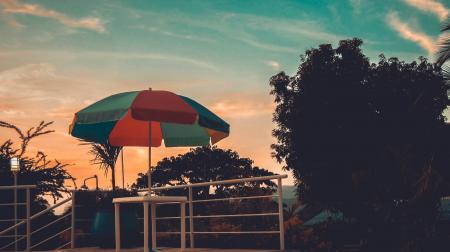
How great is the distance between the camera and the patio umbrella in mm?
6680

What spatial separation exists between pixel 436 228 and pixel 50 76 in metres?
11.3

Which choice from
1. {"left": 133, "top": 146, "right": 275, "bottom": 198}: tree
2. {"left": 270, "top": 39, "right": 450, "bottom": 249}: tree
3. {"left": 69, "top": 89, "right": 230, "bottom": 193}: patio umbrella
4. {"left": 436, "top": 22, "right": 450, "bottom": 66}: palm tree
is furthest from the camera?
{"left": 133, "top": 146, "right": 275, "bottom": 198}: tree

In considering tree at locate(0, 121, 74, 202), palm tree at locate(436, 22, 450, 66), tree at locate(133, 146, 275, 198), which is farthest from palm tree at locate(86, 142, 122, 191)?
tree at locate(133, 146, 275, 198)

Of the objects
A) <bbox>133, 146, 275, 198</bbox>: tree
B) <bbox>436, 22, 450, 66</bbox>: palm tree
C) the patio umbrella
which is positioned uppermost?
<bbox>436, 22, 450, 66</bbox>: palm tree

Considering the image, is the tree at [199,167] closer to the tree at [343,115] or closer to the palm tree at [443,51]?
the tree at [343,115]

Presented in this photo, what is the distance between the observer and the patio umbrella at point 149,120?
6.68 m

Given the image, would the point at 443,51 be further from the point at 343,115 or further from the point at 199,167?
the point at 199,167

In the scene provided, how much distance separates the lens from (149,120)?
21.7 ft

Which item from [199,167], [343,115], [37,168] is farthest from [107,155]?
[199,167]

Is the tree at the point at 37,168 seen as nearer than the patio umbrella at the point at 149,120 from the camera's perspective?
No

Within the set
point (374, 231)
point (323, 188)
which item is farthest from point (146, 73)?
point (323, 188)

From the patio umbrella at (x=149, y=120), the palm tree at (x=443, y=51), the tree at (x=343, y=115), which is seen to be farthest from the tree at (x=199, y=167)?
the patio umbrella at (x=149, y=120)

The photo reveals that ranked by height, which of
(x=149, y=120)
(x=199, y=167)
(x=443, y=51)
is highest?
(x=443, y=51)

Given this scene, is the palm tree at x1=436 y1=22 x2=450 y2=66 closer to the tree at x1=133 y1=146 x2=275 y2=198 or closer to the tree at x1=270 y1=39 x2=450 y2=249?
the tree at x1=270 y1=39 x2=450 y2=249
